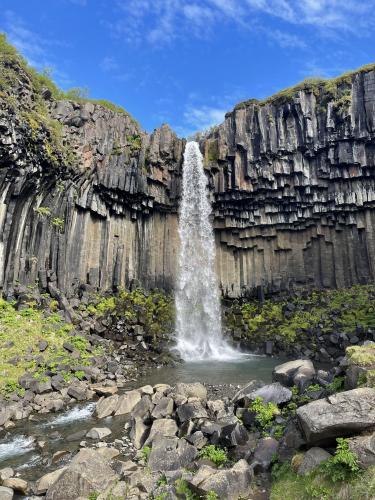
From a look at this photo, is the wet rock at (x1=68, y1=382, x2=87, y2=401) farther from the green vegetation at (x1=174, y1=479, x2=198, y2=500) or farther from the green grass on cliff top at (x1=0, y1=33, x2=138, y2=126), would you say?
the green grass on cliff top at (x1=0, y1=33, x2=138, y2=126)

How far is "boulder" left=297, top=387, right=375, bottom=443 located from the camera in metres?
6.52

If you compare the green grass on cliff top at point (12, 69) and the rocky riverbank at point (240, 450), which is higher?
the green grass on cliff top at point (12, 69)

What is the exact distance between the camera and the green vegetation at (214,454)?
8.13m

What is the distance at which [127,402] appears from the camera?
13117 mm

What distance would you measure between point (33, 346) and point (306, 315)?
69.3ft

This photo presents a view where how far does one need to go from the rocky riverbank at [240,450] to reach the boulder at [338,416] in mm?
18

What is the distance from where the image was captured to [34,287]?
24.0 metres

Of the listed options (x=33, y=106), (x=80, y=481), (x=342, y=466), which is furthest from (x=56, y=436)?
(x=33, y=106)

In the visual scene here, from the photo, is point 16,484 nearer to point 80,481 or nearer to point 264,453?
point 80,481

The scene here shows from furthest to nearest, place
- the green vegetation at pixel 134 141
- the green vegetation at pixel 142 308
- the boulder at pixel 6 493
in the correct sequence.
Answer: the green vegetation at pixel 134 141 < the green vegetation at pixel 142 308 < the boulder at pixel 6 493

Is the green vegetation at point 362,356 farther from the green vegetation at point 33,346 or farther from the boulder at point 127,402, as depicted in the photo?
the green vegetation at point 33,346

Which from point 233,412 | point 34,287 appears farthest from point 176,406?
point 34,287

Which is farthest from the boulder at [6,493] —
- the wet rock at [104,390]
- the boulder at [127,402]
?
the wet rock at [104,390]

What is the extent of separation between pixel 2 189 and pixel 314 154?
2624 centimetres
